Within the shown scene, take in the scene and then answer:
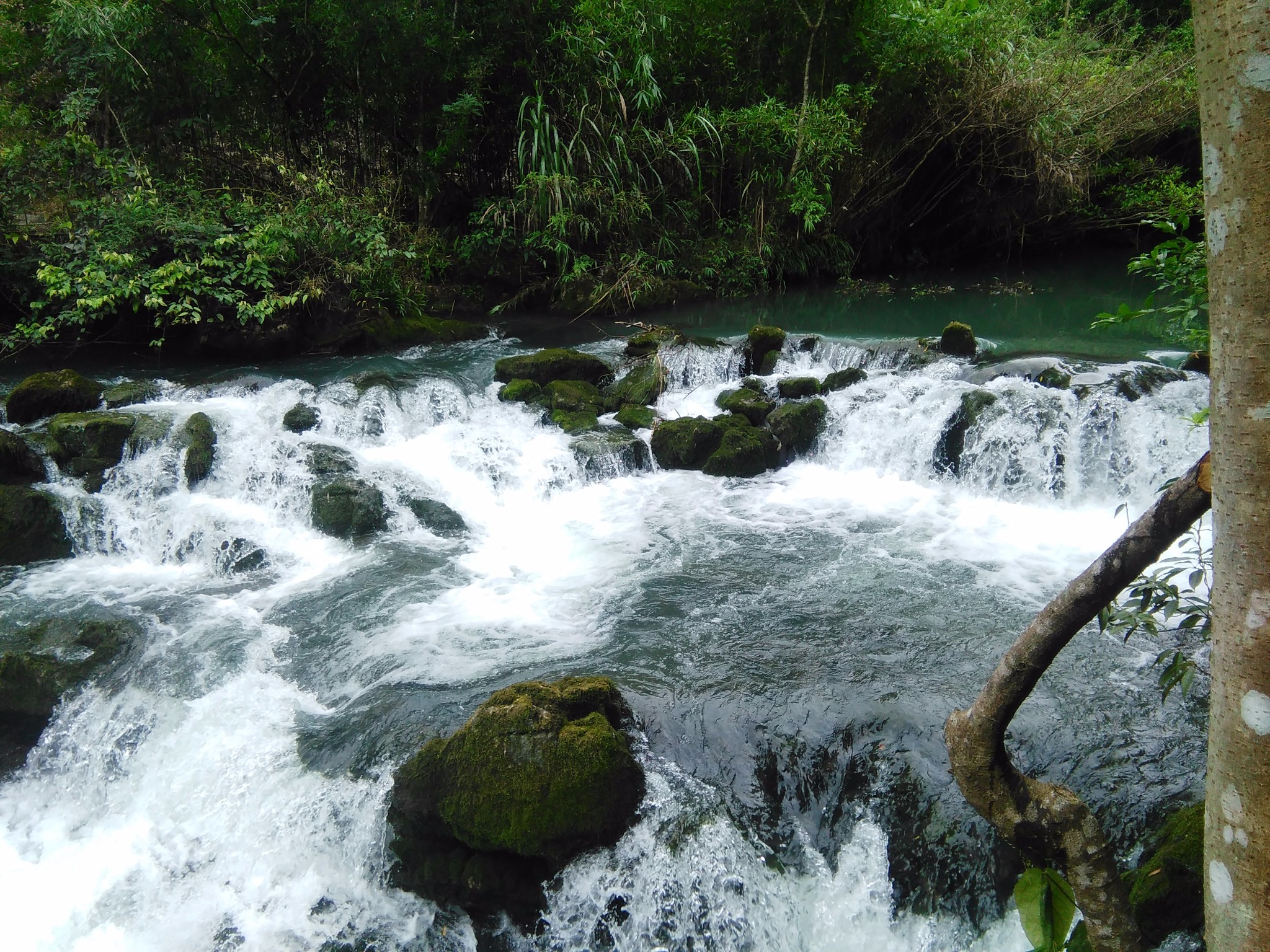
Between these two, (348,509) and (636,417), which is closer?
(348,509)

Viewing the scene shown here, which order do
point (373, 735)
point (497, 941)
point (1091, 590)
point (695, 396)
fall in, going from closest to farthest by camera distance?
point (1091, 590)
point (497, 941)
point (373, 735)
point (695, 396)

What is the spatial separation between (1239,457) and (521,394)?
29.5 ft

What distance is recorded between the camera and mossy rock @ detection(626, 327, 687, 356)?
11.0 m

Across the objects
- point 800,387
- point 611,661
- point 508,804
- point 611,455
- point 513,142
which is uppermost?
point 513,142

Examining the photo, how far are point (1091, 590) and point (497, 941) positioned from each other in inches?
118

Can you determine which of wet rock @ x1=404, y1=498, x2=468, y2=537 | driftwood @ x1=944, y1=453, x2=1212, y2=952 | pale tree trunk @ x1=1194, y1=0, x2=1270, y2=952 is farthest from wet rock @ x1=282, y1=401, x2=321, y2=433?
pale tree trunk @ x1=1194, y1=0, x2=1270, y2=952

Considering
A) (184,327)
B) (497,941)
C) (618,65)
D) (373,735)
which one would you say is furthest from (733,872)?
(618,65)

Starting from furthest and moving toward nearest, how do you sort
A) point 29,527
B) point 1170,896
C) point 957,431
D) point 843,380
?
1. point 843,380
2. point 957,431
3. point 29,527
4. point 1170,896

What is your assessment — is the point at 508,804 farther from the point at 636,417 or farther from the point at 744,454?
the point at 636,417

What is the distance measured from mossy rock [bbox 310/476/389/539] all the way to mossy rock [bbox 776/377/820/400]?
4.68 m

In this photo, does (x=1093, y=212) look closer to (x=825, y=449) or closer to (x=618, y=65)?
(x=618, y=65)

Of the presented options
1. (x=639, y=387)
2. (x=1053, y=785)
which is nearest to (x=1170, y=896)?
(x=1053, y=785)

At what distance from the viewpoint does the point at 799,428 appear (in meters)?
8.95

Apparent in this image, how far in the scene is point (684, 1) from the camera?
558 inches
